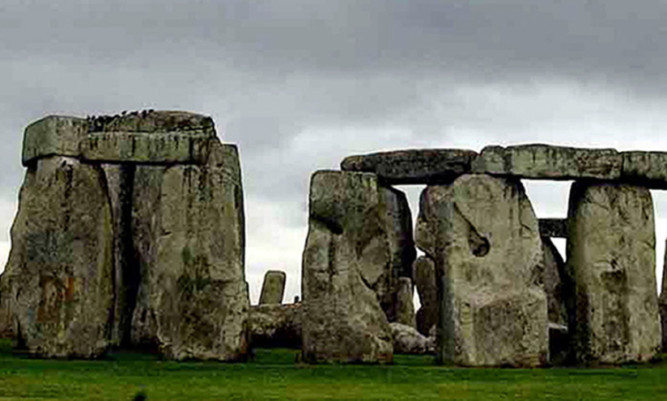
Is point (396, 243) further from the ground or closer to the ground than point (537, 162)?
closer to the ground

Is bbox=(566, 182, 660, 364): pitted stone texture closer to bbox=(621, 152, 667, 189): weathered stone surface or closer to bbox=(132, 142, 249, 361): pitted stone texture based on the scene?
bbox=(621, 152, 667, 189): weathered stone surface

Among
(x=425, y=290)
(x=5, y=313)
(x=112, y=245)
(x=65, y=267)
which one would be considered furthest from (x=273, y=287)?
(x=65, y=267)

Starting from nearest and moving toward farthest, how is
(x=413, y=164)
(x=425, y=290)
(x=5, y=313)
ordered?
(x=413, y=164) → (x=5, y=313) → (x=425, y=290)

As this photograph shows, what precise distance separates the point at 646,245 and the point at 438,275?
328 cm

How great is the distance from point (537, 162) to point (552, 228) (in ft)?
28.6

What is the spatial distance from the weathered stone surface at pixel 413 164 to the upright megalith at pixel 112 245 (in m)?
4.03

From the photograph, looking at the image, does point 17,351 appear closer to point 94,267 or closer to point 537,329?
point 94,267

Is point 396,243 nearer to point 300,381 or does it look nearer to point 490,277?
point 490,277

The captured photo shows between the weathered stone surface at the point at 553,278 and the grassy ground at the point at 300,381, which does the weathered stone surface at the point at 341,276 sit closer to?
the grassy ground at the point at 300,381

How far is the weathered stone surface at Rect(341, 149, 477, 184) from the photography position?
75.2 feet

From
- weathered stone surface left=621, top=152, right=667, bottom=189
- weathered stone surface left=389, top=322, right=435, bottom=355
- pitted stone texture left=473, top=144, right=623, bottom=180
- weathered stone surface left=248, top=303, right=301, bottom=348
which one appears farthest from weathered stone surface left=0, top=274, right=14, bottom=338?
Result: weathered stone surface left=621, top=152, right=667, bottom=189

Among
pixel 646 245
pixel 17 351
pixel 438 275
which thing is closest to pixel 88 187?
pixel 17 351

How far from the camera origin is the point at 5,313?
24.8 meters

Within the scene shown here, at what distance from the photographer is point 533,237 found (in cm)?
2059
